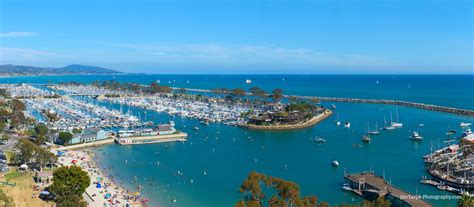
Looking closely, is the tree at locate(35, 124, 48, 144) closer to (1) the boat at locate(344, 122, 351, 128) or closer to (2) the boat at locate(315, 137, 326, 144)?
(2) the boat at locate(315, 137, 326, 144)

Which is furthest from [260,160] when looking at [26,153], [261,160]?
[26,153]

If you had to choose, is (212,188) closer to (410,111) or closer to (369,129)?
(369,129)

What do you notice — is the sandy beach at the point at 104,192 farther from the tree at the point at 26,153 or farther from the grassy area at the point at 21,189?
the tree at the point at 26,153

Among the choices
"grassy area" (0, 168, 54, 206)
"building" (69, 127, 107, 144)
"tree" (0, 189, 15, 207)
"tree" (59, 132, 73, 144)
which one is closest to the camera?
"tree" (0, 189, 15, 207)

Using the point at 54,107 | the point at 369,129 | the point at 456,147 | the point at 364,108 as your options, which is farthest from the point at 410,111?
the point at 54,107

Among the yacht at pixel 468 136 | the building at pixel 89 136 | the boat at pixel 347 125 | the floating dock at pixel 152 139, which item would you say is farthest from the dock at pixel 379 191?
the building at pixel 89 136

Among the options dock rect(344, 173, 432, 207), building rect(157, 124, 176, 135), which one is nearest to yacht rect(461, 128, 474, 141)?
dock rect(344, 173, 432, 207)
